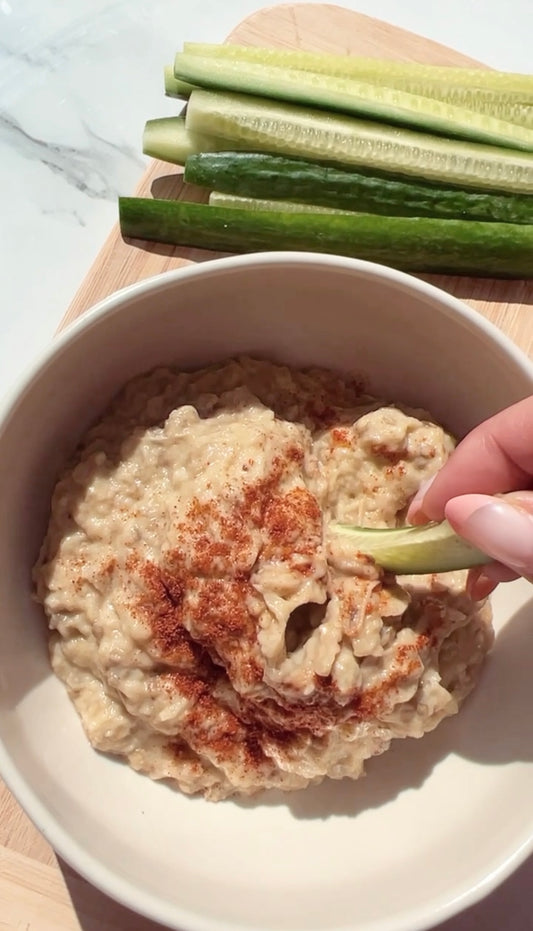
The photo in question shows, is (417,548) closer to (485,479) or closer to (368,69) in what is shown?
(485,479)

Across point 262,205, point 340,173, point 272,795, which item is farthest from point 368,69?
point 272,795

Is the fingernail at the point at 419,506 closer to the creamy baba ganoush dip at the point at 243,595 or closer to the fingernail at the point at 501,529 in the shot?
the creamy baba ganoush dip at the point at 243,595

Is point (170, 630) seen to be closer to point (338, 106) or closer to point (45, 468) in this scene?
point (45, 468)

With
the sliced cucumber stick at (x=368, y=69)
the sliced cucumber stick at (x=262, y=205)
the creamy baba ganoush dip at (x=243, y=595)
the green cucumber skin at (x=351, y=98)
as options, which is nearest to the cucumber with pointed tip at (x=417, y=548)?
the creamy baba ganoush dip at (x=243, y=595)

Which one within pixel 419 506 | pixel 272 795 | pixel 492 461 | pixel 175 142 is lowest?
pixel 272 795

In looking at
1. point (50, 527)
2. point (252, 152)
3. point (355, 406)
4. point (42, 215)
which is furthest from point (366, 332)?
point (42, 215)

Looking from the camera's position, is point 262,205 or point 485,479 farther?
point 262,205
